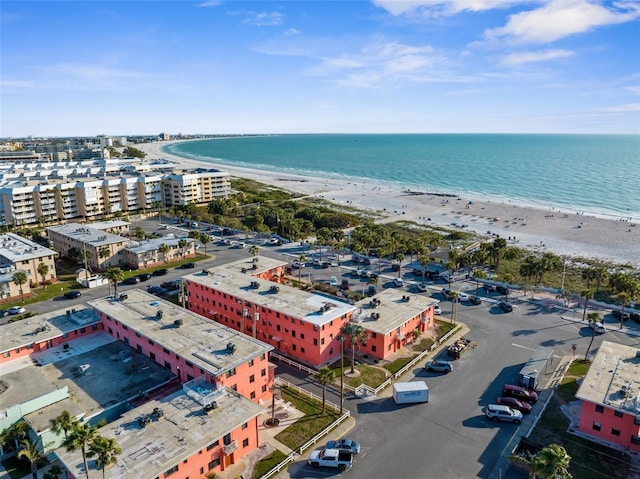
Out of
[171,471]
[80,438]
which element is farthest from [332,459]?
[80,438]

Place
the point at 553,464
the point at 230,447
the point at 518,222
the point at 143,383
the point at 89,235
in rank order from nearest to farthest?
the point at 553,464 → the point at 230,447 → the point at 143,383 → the point at 89,235 → the point at 518,222

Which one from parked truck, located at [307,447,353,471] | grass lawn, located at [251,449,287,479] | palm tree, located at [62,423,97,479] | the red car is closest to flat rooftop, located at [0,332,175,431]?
palm tree, located at [62,423,97,479]

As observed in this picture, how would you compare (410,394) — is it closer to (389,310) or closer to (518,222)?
(389,310)

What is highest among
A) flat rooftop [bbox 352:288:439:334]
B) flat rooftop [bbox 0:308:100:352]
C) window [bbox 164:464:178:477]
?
flat rooftop [bbox 0:308:100:352]

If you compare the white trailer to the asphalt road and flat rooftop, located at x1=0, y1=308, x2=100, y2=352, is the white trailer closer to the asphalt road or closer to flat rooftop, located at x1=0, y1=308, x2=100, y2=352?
the asphalt road

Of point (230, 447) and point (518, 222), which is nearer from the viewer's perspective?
point (230, 447)

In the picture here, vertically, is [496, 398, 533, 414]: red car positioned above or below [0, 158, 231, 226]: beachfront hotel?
below

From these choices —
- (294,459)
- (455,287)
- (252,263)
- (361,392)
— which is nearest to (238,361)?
(294,459)

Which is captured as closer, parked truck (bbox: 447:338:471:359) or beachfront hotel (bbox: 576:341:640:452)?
beachfront hotel (bbox: 576:341:640:452)
